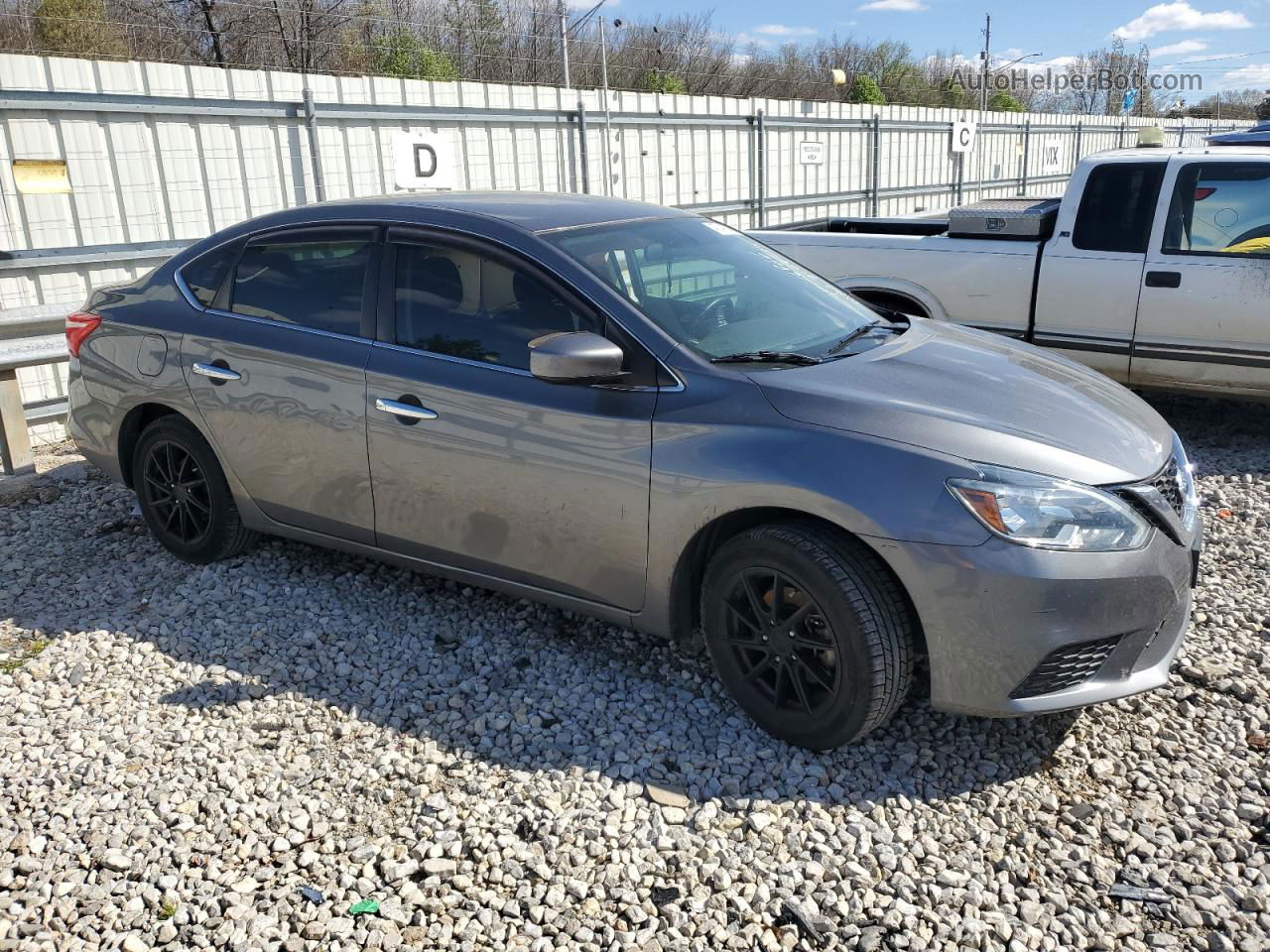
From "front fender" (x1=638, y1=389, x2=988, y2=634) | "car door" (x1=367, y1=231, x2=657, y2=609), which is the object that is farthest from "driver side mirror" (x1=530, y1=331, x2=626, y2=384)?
"front fender" (x1=638, y1=389, x2=988, y2=634)

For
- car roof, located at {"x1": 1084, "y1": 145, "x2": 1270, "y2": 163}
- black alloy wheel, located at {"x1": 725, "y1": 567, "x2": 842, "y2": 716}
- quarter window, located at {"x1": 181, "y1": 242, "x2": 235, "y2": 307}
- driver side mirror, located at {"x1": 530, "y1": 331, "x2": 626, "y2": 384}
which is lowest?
black alloy wheel, located at {"x1": 725, "y1": 567, "x2": 842, "y2": 716}

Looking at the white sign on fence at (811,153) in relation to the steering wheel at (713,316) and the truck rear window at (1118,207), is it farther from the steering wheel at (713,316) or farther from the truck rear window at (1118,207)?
the steering wheel at (713,316)

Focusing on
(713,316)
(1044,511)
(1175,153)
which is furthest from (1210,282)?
(1044,511)

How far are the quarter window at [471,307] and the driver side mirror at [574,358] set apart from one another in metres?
0.20

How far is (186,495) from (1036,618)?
3.81 meters

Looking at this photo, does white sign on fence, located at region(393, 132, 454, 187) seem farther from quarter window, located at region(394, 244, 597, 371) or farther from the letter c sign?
the letter c sign

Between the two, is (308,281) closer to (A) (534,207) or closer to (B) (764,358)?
(A) (534,207)

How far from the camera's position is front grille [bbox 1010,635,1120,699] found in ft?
9.85

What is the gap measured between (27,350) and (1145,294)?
22.7 feet

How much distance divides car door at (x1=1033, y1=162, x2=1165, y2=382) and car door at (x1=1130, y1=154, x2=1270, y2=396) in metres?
0.09

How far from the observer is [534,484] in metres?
3.64

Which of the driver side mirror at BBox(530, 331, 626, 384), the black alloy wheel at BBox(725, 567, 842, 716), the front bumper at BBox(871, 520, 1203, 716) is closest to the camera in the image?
the front bumper at BBox(871, 520, 1203, 716)

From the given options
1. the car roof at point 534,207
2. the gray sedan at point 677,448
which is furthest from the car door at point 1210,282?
the car roof at point 534,207

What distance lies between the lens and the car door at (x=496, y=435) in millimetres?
3496
